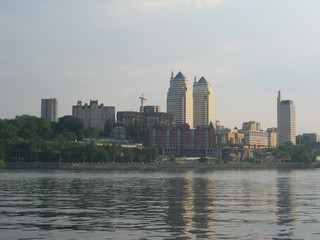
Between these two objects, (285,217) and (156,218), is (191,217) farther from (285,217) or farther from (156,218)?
(285,217)

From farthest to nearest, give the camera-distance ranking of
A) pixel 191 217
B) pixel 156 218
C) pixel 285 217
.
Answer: pixel 285 217, pixel 191 217, pixel 156 218

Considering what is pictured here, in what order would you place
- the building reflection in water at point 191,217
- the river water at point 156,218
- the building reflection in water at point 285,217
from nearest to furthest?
1. the river water at point 156,218
2. the building reflection in water at point 191,217
3. the building reflection in water at point 285,217

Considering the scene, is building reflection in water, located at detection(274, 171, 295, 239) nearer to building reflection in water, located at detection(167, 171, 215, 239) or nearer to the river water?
the river water

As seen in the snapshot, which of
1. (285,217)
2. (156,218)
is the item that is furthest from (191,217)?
(285,217)

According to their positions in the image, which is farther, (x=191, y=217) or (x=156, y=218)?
(x=191, y=217)

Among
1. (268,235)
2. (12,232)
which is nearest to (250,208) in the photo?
(268,235)

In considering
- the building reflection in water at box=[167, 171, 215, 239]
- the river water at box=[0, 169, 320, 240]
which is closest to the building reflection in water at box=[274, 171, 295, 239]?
the river water at box=[0, 169, 320, 240]

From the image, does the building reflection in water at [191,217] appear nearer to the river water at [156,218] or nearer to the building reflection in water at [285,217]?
the river water at [156,218]

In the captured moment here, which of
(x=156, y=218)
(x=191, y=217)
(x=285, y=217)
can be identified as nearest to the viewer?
(x=156, y=218)

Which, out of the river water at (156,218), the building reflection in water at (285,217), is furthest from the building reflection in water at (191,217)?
the building reflection in water at (285,217)

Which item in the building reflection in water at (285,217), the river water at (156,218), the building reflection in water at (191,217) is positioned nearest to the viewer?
the river water at (156,218)

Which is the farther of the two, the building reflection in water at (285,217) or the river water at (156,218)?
the building reflection in water at (285,217)

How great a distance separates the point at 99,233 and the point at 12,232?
5315mm

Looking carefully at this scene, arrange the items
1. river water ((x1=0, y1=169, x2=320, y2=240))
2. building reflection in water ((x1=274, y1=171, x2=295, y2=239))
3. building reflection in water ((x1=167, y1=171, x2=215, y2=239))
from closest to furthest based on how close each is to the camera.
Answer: river water ((x1=0, y1=169, x2=320, y2=240)), building reflection in water ((x1=167, y1=171, x2=215, y2=239)), building reflection in water ((x1=274, y1=171, x2=295, y2=239))
